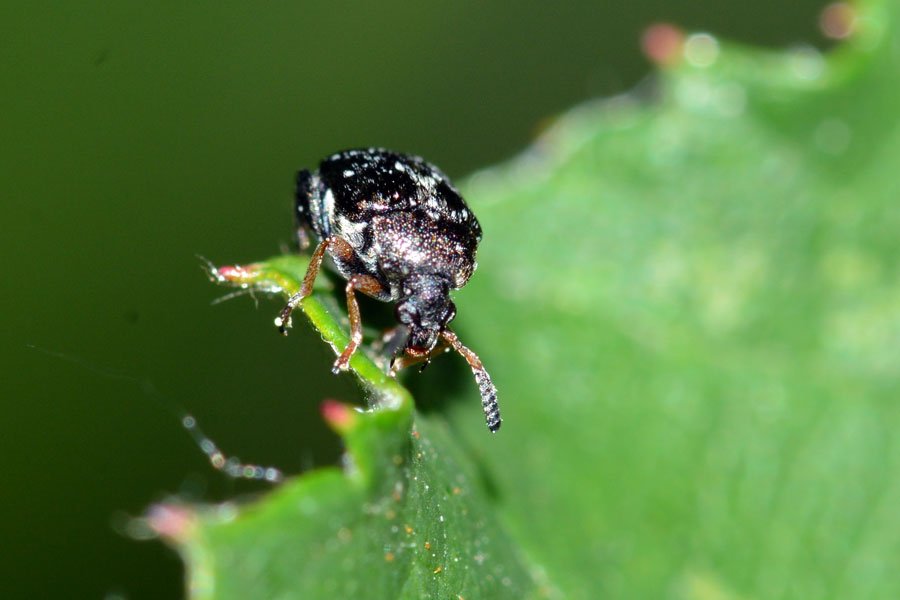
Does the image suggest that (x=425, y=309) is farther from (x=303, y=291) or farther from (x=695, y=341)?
(x=695, y=341)

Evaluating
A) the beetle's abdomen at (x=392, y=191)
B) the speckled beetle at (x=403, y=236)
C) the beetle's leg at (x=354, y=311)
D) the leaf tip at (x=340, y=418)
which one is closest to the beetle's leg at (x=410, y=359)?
the speckled beetle at (x=403, y=236)

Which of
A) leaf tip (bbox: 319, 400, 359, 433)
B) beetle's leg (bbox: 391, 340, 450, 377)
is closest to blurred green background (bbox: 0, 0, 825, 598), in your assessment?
beetle's leg (bbox: 391, 340, 450, 377)

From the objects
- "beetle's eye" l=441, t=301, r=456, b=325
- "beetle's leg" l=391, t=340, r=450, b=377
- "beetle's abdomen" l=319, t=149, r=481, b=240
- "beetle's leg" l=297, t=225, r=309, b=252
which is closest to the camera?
"beetle's leg" l=391, t=340, r=450, b=377

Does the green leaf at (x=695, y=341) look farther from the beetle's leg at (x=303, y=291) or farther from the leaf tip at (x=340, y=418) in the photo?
the leaf tip at (x=340, y=418)

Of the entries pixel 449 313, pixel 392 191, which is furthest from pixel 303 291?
pixel 392 191

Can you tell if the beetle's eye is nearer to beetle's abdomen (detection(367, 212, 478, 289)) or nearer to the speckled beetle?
the speckled beetle

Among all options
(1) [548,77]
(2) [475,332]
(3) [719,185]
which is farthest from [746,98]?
(1) [548,77]
